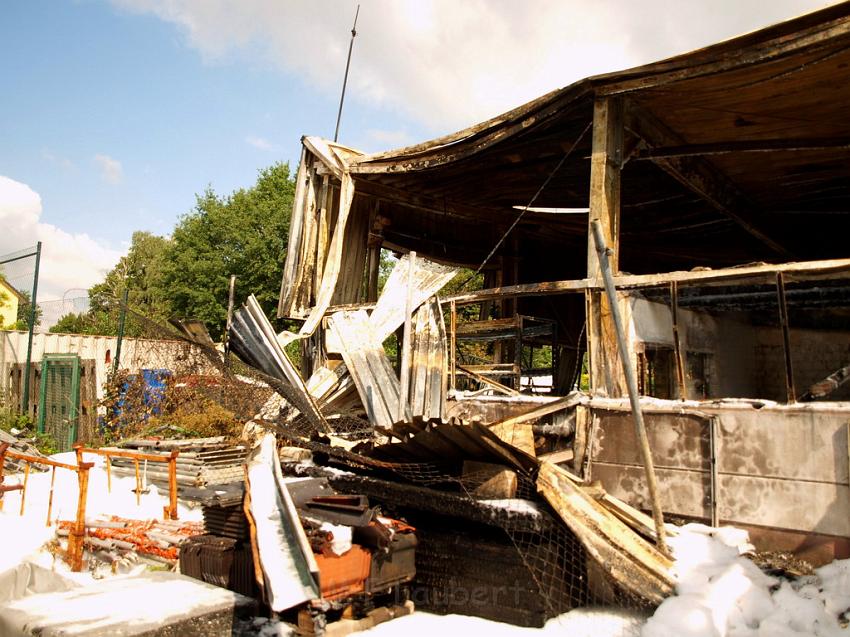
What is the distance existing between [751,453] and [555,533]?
203cm

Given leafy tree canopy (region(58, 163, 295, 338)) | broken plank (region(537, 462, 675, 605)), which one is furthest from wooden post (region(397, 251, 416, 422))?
leafy tree canopy (region(58, 163, 295, 338))

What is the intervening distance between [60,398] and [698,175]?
569 inches

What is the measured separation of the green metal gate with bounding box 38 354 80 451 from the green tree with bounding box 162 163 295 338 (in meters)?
16.1

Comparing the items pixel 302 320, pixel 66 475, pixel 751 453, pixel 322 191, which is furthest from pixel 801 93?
pixel 66 475

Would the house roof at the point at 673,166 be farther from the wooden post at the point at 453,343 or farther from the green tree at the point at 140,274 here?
the green tree at the point at 140,274

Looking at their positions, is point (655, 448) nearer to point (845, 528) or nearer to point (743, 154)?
point (845, 528)

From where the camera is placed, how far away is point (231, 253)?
33406 millimetres

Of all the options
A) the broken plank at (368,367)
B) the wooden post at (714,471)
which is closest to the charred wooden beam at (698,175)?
the wooden post at (714,471)

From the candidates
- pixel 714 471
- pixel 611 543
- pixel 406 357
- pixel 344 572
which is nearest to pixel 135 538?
pixel 344 572

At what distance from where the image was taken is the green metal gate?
47.5 feet

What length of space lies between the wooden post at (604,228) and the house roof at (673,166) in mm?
329

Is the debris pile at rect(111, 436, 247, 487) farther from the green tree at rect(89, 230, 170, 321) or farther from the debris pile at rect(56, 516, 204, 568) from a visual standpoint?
the green tree at rect(89, 230, 170, 321)

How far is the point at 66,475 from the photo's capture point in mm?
10797

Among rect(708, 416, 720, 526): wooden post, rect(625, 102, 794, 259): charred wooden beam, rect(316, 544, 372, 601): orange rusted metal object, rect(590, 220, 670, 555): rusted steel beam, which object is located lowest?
rect(316, 544, 372, 601): orange rusted metal object
